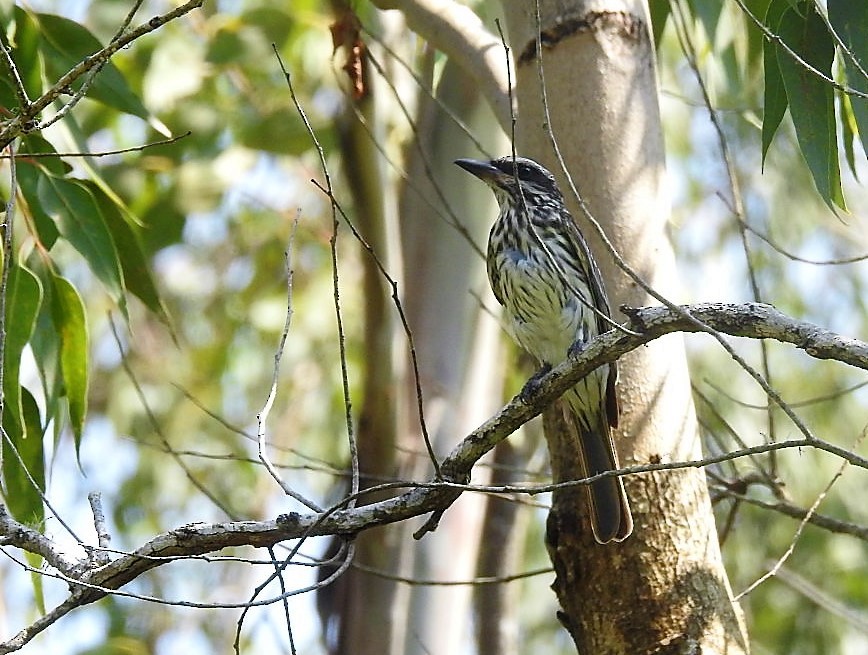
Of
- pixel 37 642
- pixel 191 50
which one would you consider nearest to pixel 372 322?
pixel 191 50

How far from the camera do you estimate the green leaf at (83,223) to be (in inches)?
135

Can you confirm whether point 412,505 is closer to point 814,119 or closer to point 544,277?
point 544,277

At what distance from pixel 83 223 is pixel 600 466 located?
1.60 metres

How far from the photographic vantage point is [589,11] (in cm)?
319

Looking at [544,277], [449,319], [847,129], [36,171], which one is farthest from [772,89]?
[36,171]

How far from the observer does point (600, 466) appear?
3.16m

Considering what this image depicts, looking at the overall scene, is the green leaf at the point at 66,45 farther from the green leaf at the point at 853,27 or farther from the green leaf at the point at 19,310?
the green leaf at the point at 853,27

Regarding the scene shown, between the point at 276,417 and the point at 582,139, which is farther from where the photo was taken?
the point at 276,417

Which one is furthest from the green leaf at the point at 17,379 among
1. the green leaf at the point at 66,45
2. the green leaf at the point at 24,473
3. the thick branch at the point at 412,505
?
the thick branch at the point at 412,505

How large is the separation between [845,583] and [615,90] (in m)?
4.70

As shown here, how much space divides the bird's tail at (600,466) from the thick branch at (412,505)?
505mm

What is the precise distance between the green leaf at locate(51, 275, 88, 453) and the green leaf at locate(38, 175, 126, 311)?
12 cm

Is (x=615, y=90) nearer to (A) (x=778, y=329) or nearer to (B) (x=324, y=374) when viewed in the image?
(A) (x=778, y=329)

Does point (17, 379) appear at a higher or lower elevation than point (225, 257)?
lower
